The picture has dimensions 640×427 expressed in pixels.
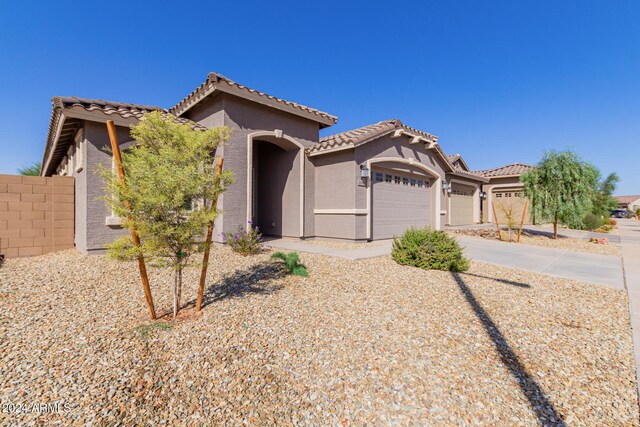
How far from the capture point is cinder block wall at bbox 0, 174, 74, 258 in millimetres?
7047

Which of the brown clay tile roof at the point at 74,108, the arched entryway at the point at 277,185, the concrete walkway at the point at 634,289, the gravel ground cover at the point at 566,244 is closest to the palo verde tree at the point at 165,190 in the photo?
the brown clay tile roof at the point at 74,108

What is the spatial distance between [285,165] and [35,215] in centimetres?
739

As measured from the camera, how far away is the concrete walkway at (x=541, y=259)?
6.36 m

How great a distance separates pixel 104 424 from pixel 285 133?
9.15 metres

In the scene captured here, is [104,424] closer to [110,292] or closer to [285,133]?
[110,292]

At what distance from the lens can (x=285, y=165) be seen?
10.9 meters

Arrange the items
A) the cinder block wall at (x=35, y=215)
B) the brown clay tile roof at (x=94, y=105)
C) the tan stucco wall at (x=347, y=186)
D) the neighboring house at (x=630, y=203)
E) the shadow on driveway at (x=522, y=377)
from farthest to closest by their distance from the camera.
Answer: the neighboring house at (x=630, y=203)
the tan stucco wall at (x=347, y=186)
the cinder block wall at (x=35, y=215)
the brown clay tile roof at (x=94, y=105)
the shadow on driveway at (x=522, y=377)

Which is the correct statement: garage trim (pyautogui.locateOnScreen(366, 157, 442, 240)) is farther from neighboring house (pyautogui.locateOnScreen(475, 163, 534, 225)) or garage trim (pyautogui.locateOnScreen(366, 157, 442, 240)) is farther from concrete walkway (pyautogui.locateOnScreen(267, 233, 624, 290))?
neighboring house (pyautogui.locateOnScreen(475, 163, 534, 225))

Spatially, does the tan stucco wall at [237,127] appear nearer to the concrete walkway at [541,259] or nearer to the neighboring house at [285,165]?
the neighboring house at [285,165]

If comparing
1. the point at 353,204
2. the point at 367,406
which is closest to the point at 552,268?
the point at 353,204

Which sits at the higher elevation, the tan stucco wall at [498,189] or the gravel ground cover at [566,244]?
the tan stucco wall at [498,189]

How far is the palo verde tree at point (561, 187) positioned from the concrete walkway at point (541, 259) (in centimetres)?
325

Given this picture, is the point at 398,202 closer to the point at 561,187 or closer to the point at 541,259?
the point at 541,259

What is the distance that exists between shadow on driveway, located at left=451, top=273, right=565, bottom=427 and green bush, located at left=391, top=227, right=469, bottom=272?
2049 millimetres
